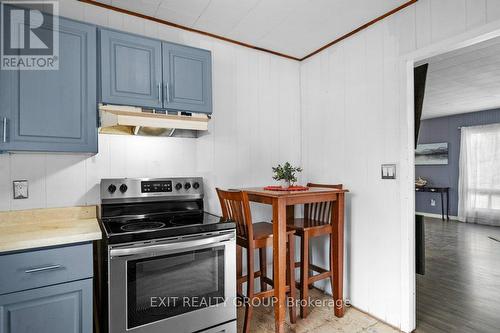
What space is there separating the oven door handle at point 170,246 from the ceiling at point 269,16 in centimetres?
169

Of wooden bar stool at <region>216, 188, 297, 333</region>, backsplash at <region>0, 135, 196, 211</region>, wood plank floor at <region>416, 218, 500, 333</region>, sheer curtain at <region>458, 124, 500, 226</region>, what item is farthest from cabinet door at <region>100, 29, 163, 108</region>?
sheer curtain at <region>458, 124, 500, 226</region>

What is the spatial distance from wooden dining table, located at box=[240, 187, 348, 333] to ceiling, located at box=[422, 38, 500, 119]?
2.30 m

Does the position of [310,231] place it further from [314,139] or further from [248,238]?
[314,139]

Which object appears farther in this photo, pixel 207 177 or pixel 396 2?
pixel 207 177

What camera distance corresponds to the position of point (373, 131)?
2.40 m

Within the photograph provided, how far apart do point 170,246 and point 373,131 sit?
1843 mm

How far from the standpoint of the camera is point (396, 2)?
2.10 metres

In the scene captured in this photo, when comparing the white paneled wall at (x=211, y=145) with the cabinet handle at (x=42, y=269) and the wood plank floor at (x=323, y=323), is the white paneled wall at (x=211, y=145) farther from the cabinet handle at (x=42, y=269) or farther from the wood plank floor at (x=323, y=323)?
the wood plank floor at (x=323, y=323)

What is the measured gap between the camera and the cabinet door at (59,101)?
1615 mm

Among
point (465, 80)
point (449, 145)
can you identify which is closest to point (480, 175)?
point (449, 145)

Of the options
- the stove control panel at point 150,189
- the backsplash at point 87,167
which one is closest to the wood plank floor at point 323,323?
the stove control panel at point 150,189

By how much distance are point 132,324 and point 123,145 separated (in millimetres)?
1250

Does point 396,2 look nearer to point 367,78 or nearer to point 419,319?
point 367,78

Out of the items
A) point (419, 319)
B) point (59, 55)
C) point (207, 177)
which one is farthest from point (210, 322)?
point (59, 55)
